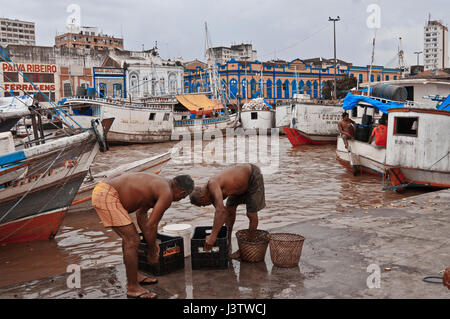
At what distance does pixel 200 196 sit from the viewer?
4914 mm

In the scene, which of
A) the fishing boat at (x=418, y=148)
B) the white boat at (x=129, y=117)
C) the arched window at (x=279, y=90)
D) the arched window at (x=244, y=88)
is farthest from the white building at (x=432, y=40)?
the fishing boat at (x=418, y=148)

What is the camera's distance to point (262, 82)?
182 ft

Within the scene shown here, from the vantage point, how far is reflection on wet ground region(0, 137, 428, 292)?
511 cm

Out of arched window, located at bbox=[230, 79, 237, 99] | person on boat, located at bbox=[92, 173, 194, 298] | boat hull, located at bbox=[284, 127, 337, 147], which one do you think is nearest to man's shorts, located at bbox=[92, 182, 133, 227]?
person on boat, located at bbox=[92, 173, 194, 298]

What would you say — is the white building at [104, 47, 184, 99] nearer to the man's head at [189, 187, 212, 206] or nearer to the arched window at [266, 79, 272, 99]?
the arched window at [266, 79, 272, 99]

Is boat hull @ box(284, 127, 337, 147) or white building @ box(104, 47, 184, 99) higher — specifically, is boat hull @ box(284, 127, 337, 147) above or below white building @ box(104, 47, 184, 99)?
below

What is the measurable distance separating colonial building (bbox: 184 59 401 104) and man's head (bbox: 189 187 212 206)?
157 ft

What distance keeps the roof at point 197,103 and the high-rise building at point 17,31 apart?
11806 centimetres

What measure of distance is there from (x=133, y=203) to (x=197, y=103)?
116 ft

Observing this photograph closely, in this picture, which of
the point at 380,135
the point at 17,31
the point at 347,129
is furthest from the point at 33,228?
the point at 17,31

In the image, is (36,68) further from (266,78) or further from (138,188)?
(138,188)

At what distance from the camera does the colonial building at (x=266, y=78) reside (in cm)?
5525

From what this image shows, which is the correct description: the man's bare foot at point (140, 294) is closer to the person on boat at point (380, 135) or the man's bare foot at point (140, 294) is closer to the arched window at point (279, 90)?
the person on boat at point (380, 135)
